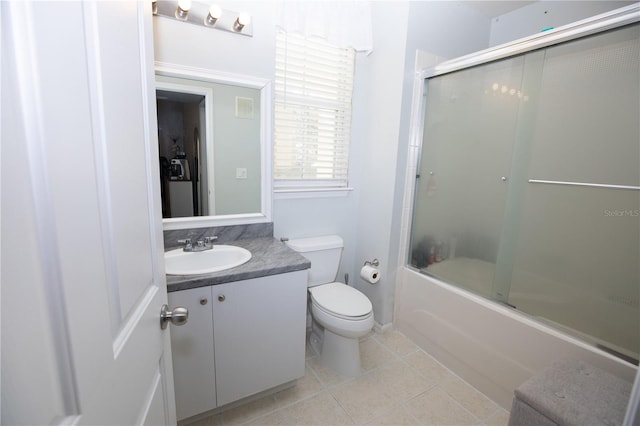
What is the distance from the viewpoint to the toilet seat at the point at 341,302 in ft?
5.57

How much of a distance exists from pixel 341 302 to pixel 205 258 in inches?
33.1

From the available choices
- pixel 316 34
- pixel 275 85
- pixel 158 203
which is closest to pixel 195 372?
pixel 158 203

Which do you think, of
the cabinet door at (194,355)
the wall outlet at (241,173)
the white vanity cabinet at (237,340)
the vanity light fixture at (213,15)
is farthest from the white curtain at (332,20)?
the cabinet door at (194,355)

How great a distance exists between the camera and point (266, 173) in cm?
187

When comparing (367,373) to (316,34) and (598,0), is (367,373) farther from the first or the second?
(598,0)

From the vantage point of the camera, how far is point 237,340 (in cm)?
141

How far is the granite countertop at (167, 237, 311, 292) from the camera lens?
49.4 inches

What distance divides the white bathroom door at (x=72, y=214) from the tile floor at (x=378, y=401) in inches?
43.9

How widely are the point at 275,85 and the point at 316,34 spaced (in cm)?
41

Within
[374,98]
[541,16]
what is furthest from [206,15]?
[541,16]

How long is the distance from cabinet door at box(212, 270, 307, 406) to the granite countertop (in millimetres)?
36

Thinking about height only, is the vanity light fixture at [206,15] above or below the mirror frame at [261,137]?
above

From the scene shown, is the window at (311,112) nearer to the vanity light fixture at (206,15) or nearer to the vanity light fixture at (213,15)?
the vanity light fixture at (206,15)

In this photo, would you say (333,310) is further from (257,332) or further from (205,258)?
(205,258)
